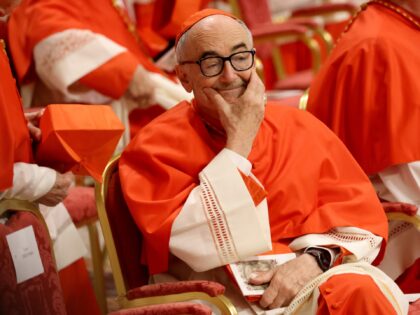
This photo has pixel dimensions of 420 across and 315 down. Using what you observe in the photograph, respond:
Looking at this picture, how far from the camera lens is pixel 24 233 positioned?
2.46m

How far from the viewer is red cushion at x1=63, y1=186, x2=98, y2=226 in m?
3.35

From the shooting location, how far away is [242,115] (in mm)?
2617

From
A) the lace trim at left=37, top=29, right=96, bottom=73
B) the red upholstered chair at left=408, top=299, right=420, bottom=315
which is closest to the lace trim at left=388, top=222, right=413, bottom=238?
the red upholstered chair at left=408, top=299, right=420, bottom=315

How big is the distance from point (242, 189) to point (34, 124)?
0.70 metres

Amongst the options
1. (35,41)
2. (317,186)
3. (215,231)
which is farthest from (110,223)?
(35,41)

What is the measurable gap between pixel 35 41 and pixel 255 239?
6.33 feet

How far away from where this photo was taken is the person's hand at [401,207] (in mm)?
2912

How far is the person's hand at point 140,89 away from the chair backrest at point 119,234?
56.5 inches

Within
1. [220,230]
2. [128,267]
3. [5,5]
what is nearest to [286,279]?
[220,230]

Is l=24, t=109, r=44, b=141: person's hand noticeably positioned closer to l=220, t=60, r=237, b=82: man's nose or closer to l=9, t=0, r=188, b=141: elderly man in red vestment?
l=220, t=60, r=237, b=82: man's nose

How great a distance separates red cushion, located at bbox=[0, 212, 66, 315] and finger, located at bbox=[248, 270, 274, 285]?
536 mm

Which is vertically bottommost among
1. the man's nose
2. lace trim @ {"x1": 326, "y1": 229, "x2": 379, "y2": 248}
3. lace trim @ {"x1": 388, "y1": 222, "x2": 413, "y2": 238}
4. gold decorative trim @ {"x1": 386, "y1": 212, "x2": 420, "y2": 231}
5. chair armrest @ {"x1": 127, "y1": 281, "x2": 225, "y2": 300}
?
lace trim @ {"x1": 388, "y1": 222, "x2": 413, "y2": 238}

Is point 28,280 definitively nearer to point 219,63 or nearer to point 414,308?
point 219,63

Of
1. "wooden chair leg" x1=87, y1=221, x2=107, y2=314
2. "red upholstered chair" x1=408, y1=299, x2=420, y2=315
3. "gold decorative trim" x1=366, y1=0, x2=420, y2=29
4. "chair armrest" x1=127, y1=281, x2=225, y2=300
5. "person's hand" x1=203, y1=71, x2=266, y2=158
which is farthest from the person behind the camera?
"wooden chair leg" x1=87, y1=221, x2=107, y2=314
